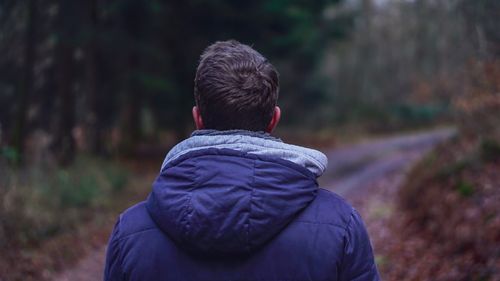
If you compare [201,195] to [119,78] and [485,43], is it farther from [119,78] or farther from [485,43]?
[119,78]

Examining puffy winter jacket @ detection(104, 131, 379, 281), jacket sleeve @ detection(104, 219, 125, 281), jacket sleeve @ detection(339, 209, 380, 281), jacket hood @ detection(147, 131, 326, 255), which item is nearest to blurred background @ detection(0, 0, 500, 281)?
jacket sleeve @ detection(339, 209, 380, 281)

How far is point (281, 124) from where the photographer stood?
31.4 meters

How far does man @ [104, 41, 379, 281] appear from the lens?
7.02 feet

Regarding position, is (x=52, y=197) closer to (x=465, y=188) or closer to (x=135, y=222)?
(x=465, y=188)

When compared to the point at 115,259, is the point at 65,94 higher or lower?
lower

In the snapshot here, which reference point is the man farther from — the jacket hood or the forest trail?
the forest trail

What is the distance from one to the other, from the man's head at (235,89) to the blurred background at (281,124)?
4.81m

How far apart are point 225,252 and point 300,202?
0.93ft

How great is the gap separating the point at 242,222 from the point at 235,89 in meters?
0.43

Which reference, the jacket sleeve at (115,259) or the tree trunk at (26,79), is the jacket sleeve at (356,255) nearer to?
the jacket sleeve at (115,259)

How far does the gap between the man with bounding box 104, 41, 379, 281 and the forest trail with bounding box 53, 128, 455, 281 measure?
7.11m

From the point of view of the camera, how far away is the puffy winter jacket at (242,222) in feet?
7.00

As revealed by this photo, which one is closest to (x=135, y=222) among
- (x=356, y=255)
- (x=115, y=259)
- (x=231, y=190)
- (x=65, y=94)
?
(x=115, y=259)

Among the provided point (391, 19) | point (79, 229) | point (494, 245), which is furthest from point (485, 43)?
point (391, 19)
